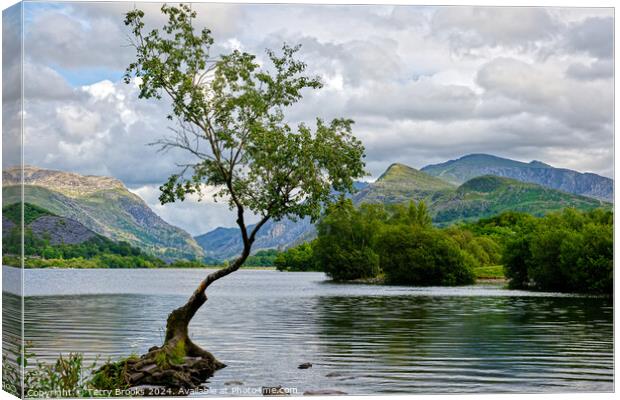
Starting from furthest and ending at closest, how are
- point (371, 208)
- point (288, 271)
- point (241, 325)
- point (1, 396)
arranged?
point (288, 271)
point (371, 208)
point (241, 325)
point (1, 396)

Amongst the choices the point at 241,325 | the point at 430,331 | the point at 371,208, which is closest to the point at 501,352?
the point at 430,331

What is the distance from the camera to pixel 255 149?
57.0ft

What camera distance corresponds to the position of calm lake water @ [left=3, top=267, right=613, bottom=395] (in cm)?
1827

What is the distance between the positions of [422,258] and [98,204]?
44103mm

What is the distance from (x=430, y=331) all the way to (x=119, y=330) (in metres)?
10.2

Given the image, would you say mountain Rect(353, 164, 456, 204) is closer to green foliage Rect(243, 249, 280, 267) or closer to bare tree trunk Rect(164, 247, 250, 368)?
green foliage Rect(243, 249, 280, 267)

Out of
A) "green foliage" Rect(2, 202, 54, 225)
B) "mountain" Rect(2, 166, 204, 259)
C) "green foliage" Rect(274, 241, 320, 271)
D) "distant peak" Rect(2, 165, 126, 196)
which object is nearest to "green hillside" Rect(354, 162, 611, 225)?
"green foliage" Rect(274, 241, 320, 271)

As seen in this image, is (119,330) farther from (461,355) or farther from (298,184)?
(298,184)

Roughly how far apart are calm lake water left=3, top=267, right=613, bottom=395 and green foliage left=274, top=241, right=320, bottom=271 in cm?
2939

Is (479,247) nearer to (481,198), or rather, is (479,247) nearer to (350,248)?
(350,248)

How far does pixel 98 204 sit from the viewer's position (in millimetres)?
31812

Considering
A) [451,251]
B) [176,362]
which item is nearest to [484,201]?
[451,251]

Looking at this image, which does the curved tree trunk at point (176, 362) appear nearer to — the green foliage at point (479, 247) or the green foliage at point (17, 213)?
the green foliage at point (17, 213)

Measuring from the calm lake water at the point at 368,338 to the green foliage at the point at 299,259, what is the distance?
2939cm
